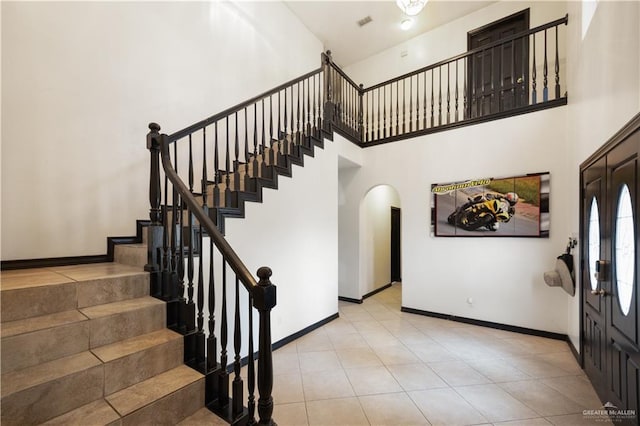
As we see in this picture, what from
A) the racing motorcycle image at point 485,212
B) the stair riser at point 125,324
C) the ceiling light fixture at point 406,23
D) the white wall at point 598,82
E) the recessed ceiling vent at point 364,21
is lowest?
the stair riser at point 125,324

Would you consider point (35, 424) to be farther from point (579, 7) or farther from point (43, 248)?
point (579, 7)

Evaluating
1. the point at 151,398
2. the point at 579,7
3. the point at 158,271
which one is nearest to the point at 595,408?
the point at 151,398

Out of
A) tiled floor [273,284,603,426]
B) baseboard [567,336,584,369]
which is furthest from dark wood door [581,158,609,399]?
tiled floor [273,284,603,426]

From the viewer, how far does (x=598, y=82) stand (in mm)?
2365

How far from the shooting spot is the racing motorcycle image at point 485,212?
12.3 ft

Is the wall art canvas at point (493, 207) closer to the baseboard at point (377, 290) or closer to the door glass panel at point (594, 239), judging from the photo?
the door glass panel at point (594, 239)

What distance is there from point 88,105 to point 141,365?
2603 mm

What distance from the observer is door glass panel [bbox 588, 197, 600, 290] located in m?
2.39

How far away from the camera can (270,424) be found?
1.39 m

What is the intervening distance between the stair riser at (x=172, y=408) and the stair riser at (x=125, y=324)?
54 cm

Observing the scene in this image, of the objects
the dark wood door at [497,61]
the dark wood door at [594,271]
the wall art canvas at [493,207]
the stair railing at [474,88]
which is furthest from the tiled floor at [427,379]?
the dark wood door at [497,61]

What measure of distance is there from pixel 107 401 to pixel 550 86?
6.46 meters

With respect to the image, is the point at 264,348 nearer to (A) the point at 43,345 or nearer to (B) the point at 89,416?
(B) the point at 89,416

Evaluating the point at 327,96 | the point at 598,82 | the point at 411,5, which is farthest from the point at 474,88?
the point at 327,96
